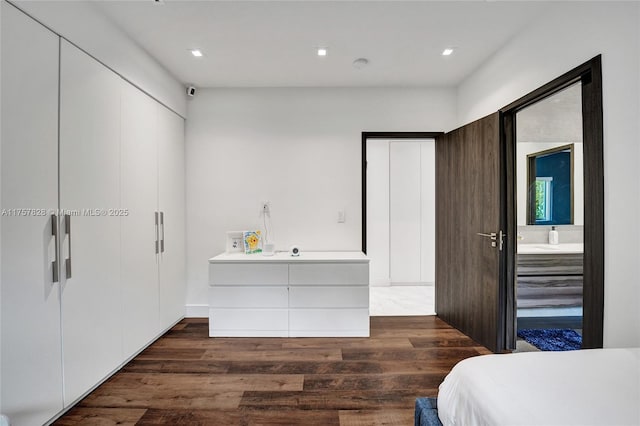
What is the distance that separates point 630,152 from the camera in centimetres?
155

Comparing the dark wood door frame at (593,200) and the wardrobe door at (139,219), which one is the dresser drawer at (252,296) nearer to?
the wardrobe door at (139,219)

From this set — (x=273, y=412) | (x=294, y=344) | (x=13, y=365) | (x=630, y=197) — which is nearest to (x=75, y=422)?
(x=13, y=365)

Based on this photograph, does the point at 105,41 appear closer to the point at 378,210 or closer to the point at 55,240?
the point at 55,240

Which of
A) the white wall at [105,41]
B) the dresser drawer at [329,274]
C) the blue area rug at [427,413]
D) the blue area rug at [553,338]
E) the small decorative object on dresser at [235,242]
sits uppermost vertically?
the white wall at [105,41]

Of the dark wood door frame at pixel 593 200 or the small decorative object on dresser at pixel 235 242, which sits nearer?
the dark wood door frame at pixel 593 200

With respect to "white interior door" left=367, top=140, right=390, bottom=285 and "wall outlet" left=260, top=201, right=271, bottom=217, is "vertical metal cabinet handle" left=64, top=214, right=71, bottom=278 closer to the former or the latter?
"wall outlet" left=260, top=201, right=271, bottom=217

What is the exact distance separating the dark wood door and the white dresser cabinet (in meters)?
0.99

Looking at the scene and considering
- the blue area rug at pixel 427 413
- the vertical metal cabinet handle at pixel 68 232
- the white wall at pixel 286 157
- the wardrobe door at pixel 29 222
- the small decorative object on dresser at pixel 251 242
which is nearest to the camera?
the blue area rug at pixel 427 413

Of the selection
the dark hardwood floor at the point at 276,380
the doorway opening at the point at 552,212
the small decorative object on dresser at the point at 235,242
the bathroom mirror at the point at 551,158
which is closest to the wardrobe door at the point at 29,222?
the dark hardwood floor at the point at 276,380

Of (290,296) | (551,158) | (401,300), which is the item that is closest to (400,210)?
(401,300)

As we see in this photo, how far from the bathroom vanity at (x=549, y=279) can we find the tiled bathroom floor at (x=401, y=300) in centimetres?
104

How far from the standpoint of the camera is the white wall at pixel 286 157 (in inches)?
138

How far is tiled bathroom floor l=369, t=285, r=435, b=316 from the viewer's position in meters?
3.80

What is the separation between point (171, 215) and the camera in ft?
10.4
